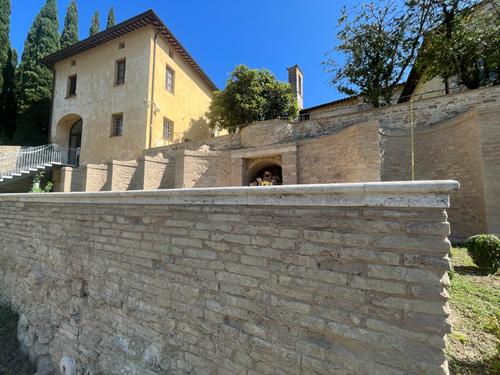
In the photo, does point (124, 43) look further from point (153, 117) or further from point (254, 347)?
point (254, 347)

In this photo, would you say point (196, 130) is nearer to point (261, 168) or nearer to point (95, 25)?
point (261, 168)

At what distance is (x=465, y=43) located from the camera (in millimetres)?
10422

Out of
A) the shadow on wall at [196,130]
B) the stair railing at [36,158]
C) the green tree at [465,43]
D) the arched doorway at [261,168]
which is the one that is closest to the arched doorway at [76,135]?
the stair railing at [36,158]

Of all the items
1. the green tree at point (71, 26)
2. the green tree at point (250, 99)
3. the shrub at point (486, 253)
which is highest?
the green tree at point (71, 26)

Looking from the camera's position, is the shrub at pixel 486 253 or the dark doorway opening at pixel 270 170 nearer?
the shrub at pixel 486 253

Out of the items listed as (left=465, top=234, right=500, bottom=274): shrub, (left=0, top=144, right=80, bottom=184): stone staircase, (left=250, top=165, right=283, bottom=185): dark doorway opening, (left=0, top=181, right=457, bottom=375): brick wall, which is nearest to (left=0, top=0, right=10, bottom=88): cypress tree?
(left=0, top=144, right=80, bottom=184): stone staircase

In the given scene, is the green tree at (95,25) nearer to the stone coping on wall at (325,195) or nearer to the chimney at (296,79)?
the chimney at (296,79)

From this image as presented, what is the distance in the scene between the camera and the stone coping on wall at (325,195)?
6.22 ft

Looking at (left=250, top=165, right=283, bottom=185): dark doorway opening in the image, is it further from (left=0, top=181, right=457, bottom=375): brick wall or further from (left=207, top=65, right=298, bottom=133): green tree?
(left=0, top=181, right=457, bottom=375): brick wall

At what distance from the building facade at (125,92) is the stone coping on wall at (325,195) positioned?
1323 centimetres

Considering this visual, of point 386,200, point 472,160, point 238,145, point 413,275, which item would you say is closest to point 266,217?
point 386,200

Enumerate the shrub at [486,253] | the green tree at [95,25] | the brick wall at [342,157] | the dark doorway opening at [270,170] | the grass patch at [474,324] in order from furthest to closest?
the green tree at [95,25] < the dark doorway opening at [270,170] < the brick wall at [342,157] < the shrub at [486,253] < the grass patch at [474,324]

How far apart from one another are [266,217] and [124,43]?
61.2ft

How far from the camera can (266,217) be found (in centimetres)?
268
